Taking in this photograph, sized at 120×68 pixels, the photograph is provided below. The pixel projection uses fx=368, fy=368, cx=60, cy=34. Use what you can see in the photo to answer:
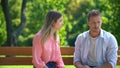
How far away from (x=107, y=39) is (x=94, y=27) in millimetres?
265

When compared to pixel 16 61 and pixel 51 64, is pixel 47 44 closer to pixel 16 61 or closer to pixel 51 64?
pixel 51 64

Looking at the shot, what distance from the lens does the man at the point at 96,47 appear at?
5016 mm

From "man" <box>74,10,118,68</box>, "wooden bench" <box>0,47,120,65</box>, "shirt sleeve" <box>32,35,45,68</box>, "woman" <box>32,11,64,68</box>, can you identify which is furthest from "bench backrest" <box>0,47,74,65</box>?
"shirt sleeve" <box>32,35,45,68</box>

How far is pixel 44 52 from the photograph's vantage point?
5043 millimetres

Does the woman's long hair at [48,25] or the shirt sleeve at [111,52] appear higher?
the woman's long hair at [48,25]

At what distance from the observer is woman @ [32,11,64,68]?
16.3 ft

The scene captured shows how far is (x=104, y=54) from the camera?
5117mm

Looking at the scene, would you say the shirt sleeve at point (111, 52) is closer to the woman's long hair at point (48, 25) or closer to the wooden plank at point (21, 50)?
the woman's long hair at point (48, 25)

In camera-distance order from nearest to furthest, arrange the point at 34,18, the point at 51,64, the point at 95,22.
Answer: the point at 95,22 → the point at 51,64 → the point at 34,18

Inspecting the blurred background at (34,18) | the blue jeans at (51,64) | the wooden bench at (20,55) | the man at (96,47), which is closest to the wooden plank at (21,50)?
the wooden bench at (20,55)

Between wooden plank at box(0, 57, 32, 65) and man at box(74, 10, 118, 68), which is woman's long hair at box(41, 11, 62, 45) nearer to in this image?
man at box(74, 10, 118, 68)

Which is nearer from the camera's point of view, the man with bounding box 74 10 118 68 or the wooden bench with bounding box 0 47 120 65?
the man with bounding box 74 10 118 68

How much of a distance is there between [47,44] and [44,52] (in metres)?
0.12

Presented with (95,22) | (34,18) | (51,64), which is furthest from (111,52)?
(34,18)
